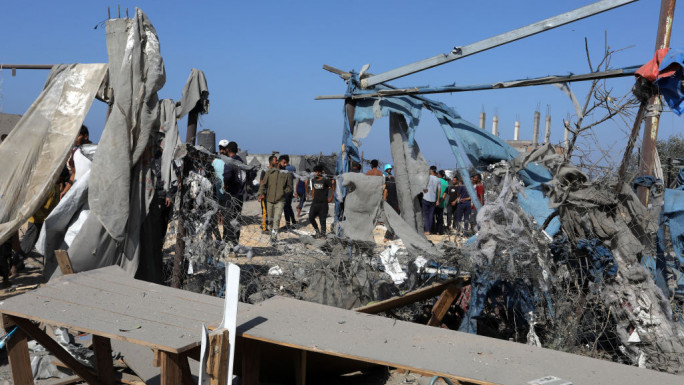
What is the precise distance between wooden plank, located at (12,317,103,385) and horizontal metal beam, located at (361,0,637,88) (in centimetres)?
421

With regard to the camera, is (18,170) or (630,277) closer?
(630,277)

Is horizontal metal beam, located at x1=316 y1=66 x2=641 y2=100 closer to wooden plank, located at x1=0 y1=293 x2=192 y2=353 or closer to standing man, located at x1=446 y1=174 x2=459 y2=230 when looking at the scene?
wooden plank, located at x1=0 y1=293 x2=192 y2=353

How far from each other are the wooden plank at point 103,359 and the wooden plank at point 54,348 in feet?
0.28

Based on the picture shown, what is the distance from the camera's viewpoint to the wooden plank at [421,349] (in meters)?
2.62

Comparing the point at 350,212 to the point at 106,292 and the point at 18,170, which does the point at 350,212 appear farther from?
the point at 18,170

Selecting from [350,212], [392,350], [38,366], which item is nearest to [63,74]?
[38,366]

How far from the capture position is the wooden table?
2961mm

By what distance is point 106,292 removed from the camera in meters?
3.73

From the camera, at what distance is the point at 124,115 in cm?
520

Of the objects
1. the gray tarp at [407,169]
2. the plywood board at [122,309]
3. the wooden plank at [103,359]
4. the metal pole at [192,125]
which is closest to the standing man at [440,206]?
the gray tarp at [407,169]

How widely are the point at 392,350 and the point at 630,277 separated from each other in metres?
2.29

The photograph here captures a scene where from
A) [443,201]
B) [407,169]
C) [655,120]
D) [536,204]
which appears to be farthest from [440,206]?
[536,204]

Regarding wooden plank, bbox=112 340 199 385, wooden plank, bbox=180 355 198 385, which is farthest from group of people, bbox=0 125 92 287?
wooden plank, bbox=180 355 198 385

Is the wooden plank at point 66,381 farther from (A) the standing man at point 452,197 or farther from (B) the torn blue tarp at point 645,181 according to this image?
(A) the standing man at point 452,197
